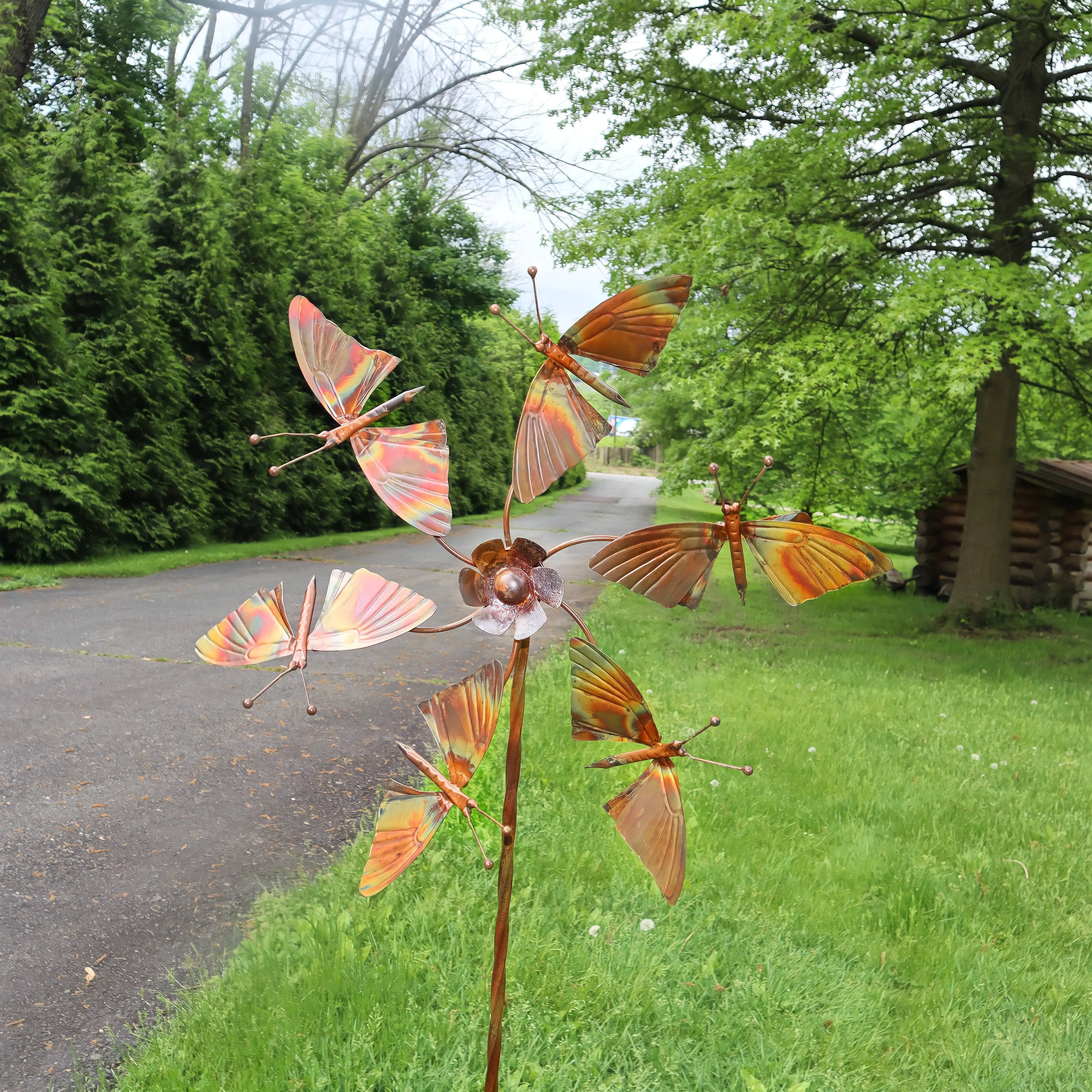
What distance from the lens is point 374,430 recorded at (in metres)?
0.94

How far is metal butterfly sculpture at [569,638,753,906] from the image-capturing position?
0.94m

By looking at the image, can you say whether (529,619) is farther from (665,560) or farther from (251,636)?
(251,636)

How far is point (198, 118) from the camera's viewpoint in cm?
1073

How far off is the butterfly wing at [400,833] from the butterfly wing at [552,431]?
0.38 meters

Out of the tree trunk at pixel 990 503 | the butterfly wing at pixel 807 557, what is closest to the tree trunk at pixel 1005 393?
the tree trunk at pixel 990 503

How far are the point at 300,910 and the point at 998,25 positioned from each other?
806cm

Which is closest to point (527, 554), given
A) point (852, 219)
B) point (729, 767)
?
point (729, 767)

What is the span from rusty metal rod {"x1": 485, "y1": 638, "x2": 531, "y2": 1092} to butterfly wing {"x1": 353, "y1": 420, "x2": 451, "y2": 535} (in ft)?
0.57

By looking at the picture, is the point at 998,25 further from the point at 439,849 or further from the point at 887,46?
the point at 439,849

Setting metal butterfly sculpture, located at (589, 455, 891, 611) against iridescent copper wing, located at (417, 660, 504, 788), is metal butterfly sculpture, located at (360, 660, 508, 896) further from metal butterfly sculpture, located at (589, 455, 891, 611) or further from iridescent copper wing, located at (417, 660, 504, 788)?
metal butterfly sculpture, located at (589, 455, 891, 611)

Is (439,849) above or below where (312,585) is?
below

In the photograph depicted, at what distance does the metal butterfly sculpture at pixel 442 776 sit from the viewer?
92 centimetres

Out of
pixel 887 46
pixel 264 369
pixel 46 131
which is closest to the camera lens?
pixel 887 46

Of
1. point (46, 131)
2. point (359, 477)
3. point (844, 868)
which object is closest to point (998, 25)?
point (844, 868)
